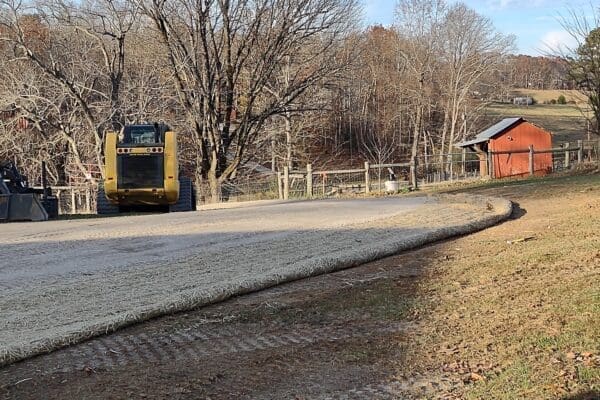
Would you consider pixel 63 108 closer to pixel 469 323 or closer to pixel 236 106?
pixel 236 106

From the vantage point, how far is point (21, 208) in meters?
14.1

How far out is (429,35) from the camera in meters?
51.3

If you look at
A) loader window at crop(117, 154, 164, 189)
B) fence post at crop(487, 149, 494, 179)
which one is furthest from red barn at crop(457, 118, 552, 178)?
loader window at crop(117, 154, 164, 189)

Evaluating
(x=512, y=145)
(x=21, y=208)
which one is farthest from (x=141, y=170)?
(x=512, y=145)

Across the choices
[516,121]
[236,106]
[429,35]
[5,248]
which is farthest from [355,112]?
[5,248]

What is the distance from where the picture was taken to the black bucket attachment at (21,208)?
13969 millimetres

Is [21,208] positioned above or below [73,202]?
above

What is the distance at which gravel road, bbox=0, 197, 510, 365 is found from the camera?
541cm

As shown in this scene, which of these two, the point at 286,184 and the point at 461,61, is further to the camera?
the point at 461,61

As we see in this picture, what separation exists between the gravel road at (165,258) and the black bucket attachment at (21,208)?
2475 millimetres

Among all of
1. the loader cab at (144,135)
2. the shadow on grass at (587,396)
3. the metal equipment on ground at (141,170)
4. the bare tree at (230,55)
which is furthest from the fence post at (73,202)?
the shadow on grass at (587,396)

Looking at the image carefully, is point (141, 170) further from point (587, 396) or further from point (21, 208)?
point (587, 396)

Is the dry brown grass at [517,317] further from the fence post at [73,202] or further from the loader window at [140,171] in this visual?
the fence post at [73,202]

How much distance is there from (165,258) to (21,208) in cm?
749
